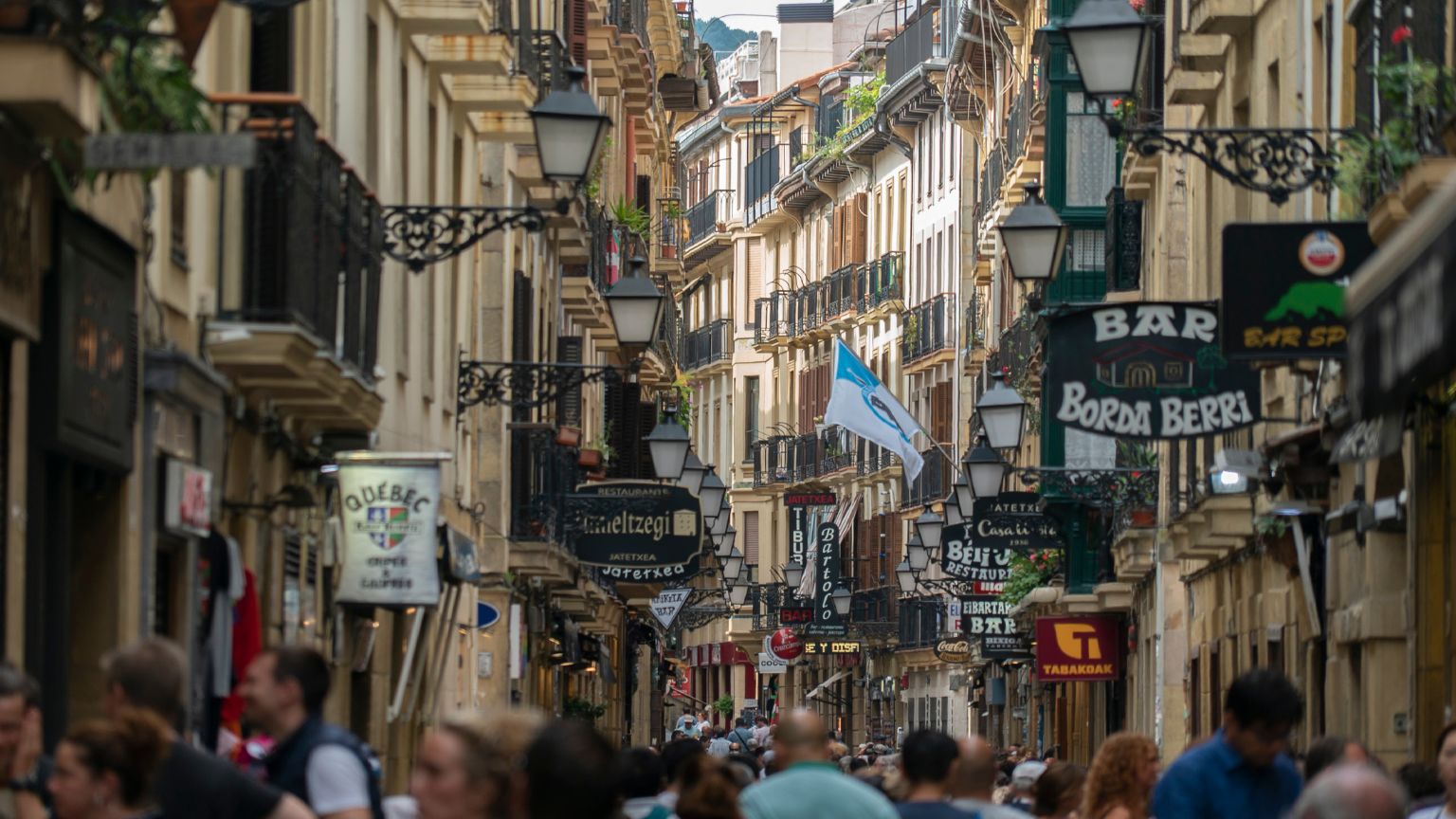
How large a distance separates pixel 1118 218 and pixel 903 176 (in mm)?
40556

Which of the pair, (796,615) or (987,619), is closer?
(987,619)

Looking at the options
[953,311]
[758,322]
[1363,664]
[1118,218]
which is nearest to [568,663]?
[1118,218]

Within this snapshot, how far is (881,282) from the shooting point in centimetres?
7412

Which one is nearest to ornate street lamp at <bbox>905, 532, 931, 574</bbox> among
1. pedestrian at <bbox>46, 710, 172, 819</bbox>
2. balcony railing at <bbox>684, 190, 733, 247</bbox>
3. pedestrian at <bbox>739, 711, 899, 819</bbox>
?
pedestrian at <bbox>739, 711, 899, 819</bbox>

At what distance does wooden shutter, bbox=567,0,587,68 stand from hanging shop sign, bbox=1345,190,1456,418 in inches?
1121

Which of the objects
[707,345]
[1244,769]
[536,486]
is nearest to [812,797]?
[1244,769]

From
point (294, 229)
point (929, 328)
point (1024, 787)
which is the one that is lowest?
point (1024, 787)

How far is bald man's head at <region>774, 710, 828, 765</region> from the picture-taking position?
32.2 ft

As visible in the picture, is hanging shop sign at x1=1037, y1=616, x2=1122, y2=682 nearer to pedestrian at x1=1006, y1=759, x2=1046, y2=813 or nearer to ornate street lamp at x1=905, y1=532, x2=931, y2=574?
ornate street lamp at x1=905, y1=532, x2=931, y2=574

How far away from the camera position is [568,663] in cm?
4006

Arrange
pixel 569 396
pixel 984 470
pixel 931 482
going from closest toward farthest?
pixel 984 470 < pixel 569 396 < pixel 931 482

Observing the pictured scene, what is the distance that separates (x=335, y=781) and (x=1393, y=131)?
7.41 metres

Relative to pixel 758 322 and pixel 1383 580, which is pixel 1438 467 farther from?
pixel 758 322

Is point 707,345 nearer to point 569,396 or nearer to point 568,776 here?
point 569,396
